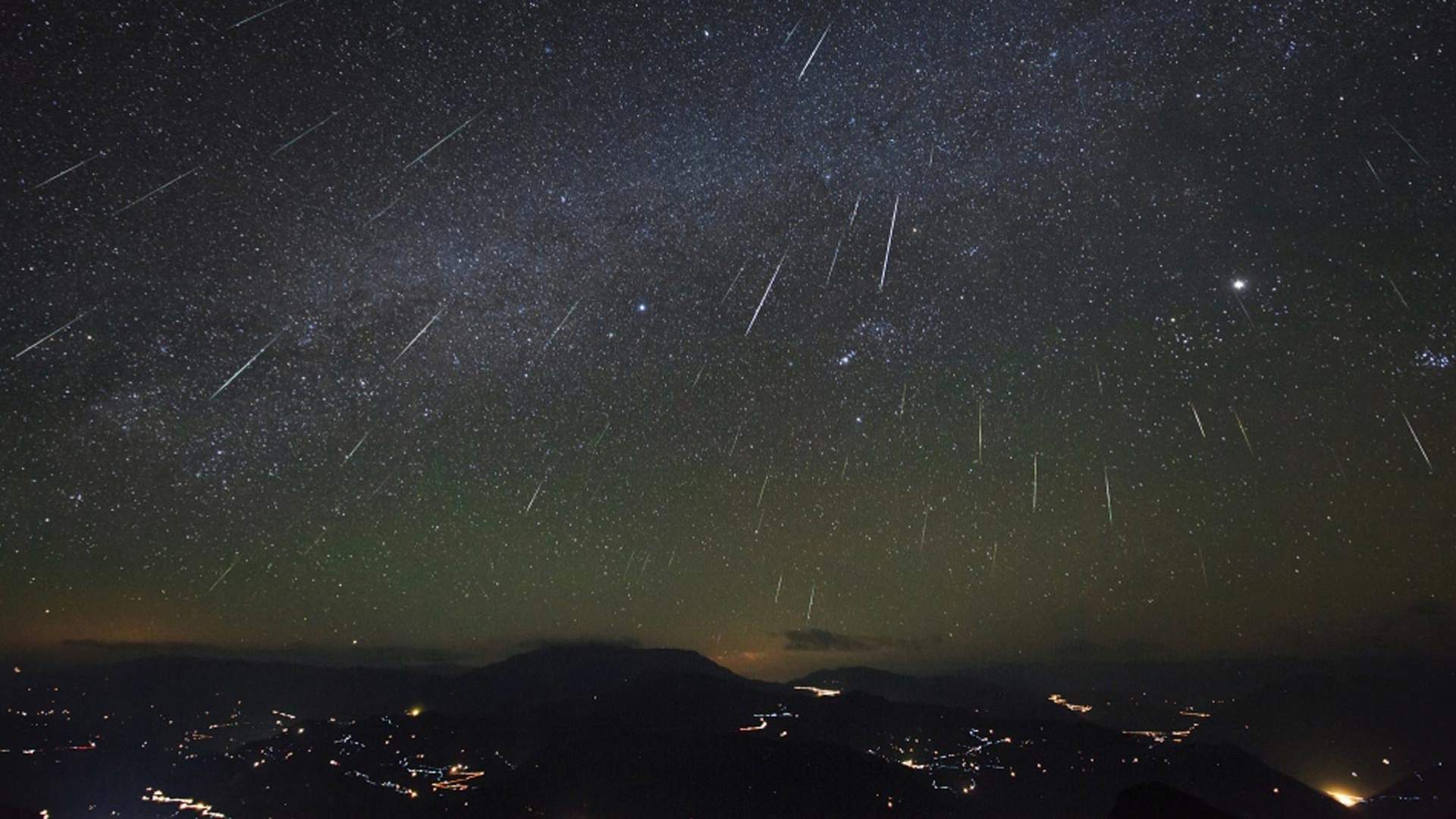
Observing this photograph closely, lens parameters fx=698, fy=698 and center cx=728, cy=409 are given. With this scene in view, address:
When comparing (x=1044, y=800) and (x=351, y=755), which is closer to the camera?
(x=1044, y=800)

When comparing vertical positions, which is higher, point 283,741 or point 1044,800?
point 1044,800

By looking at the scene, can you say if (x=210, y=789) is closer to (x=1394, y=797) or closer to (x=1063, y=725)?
(x=1063, y=725)

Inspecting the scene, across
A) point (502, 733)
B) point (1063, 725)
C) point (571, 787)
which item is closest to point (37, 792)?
point (502, 733)

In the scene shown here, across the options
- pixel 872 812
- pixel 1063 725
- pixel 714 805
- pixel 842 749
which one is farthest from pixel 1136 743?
pixel 714 805

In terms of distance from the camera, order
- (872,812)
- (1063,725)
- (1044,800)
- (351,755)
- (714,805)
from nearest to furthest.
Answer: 1. (872,812)
2. (714,805)
3. (1044,800)
4. (351,755)
5. (1063,725)

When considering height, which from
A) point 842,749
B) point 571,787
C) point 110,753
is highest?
point 842,749

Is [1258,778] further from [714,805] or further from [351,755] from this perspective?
[351,755]

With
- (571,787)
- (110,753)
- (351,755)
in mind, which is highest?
(571,787)

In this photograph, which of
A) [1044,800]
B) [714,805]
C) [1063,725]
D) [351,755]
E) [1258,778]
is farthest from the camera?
[1063,725]

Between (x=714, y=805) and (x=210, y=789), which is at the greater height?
(x=714, y=805)
